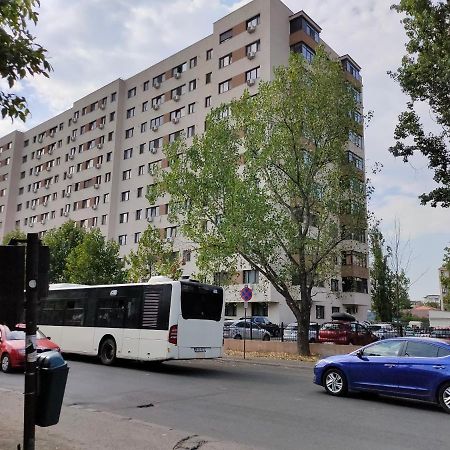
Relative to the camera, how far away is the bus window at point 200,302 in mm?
15828

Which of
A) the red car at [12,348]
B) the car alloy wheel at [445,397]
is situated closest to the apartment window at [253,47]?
the red car at [12,348]

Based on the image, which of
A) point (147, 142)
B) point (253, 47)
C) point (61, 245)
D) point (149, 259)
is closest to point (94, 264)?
point (61, 245)

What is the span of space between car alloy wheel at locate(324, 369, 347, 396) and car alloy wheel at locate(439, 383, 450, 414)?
214 centimetres

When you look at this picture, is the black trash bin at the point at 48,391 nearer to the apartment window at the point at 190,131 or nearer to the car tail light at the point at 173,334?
the car tail light at the point at 173,334

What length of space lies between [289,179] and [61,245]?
36.5 metres

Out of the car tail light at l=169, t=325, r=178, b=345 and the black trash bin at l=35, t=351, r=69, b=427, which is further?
the car tail light at l=169, t=325, r=178, b=345

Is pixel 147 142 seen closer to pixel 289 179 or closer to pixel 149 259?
pixel 149 259

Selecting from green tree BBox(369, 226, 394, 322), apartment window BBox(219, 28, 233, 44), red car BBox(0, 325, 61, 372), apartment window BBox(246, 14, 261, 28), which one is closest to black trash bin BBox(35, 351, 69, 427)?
red car BBox(0, 325, 61, 372)

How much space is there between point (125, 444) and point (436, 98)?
51.6ft

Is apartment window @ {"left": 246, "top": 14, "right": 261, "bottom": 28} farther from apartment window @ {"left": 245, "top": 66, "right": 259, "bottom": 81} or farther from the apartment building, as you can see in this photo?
apartment window @ {"left": 245, "top": 66, "right": 259, "bottom": 81}

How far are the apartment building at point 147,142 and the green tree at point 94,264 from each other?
6742mm

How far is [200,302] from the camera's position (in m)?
16.3

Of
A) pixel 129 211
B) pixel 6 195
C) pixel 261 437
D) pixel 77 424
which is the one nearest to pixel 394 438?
pixel 261 437

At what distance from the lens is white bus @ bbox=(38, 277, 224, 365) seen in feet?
51.0
